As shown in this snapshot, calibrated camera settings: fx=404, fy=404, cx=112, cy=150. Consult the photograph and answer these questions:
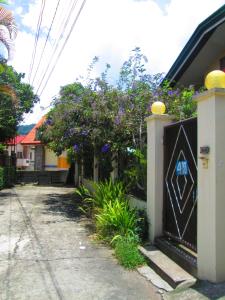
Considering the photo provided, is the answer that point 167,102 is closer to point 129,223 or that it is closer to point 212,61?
point 212,61

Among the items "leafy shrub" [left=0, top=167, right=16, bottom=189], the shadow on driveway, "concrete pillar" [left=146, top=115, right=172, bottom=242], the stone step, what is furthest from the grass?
"leafy shrub" [left=0, top=167, right=16, bottom=189]

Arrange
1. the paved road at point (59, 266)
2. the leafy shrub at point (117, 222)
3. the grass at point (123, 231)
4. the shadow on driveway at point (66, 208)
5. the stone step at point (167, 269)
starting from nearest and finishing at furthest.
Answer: the paved road at point (59, 266)
the stone step at point (167, 269)
the grass at point (123, 231)
the leafy shrub at point (117, 222)
the shadow on driveway at point (66, 208)

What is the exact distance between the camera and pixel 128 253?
688cm

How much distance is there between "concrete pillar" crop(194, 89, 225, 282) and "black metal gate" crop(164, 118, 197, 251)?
26.2 inches

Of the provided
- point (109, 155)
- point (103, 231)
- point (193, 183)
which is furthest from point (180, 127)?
point (109, 155)

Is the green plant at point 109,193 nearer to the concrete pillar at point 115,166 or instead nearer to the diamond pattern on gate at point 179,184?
the concrete pillar at point 115,166

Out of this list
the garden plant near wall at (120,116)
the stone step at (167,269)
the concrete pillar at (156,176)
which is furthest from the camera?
the garden plant near wall at (120,116)

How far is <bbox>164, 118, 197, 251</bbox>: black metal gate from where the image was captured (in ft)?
20.7

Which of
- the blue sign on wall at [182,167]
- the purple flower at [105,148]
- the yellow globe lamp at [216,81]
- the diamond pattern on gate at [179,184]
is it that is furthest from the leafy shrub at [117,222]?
the yellow globe lamp at [216,81]

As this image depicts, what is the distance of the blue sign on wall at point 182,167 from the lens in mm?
6633

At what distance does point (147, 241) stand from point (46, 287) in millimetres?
2768

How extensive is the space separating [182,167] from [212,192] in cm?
150

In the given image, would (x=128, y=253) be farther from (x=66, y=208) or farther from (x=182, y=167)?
(x=66, y=208)

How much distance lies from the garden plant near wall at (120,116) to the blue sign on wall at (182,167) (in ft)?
7.13
